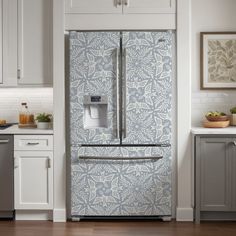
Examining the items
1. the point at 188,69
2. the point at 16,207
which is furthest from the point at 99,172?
the point at 188,69

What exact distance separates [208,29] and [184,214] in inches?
74.2

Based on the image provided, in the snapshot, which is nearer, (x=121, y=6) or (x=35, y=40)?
(x=121, y=6)

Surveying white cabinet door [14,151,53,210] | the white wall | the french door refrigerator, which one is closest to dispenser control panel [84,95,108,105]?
the french door refrigerator

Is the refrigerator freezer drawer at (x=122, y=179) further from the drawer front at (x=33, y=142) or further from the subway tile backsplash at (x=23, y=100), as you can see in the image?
the subway tile backsplash at (x=23, y=100)

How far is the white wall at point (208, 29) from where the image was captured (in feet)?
17.5

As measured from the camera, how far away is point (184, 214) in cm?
495

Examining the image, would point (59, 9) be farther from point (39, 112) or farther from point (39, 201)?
point (39, 201)

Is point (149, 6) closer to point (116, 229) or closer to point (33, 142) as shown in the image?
point (33, 142)

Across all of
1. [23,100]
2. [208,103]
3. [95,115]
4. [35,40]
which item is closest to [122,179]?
[95,115]

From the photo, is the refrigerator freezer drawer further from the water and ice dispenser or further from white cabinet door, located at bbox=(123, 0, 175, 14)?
white cabinet door, located at bbox=(123, 0, 175, 14)

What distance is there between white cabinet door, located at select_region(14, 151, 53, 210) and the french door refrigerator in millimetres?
234

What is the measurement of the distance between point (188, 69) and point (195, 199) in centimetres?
121

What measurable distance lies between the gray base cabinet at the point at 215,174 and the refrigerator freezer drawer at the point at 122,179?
0.95ft

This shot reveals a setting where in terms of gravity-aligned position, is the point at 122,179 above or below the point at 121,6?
below
